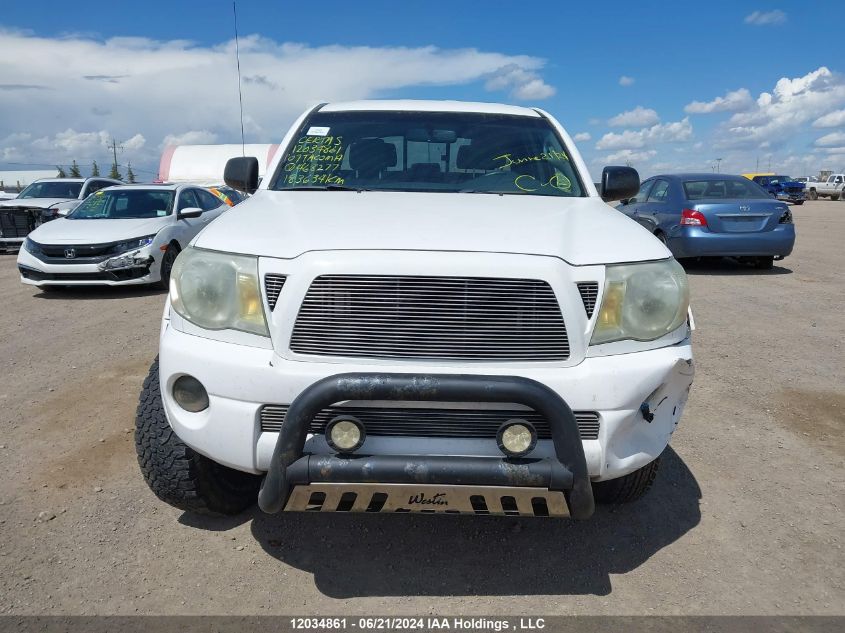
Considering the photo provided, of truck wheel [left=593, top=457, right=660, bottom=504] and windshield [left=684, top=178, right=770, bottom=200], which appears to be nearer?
truck wheel [left=593, top=457, right=660, bottom=504]

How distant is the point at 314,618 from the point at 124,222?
26.8 feet

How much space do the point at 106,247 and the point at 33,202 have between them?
6.93m

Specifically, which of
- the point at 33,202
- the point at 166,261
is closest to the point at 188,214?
the point at 166,261

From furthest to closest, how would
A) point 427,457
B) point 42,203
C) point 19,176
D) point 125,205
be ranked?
point 19,176 → point 42,203 → point 125,205 → point 427,457

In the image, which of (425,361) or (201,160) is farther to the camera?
(201,160)

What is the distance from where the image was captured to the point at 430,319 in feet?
7.25

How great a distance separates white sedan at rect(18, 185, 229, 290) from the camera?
8453 millimetres

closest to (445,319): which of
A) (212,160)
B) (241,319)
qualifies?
(241,319)

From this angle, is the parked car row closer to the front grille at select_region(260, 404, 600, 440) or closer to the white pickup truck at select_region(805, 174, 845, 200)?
the front grille at select_region(260, 404, 600, 440)

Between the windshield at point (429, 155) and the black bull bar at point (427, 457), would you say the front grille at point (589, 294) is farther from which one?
the windshield at point (429, 155)

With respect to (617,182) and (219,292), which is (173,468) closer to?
(219,292)

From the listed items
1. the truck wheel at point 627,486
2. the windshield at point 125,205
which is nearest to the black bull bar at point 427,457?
the truck wheel at point 627,486

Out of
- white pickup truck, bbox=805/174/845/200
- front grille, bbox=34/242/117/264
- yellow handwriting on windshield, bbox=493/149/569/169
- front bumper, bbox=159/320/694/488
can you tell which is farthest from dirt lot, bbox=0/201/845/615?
white pickup truck, bbox=805/174/845/200

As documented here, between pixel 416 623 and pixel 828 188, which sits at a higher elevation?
pixel 416 623
